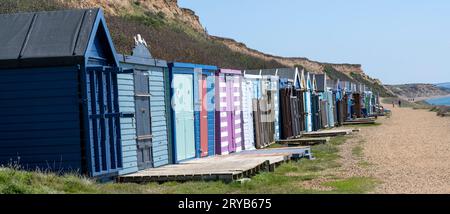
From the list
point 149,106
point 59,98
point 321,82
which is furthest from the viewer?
point 321,82

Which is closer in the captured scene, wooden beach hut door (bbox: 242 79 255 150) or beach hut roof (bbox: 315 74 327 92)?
wooden beach hut door (bbox: 242 79 255 150)

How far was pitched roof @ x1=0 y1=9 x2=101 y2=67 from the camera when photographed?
38.4ft

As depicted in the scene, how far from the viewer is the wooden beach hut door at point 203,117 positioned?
1708 centimetres

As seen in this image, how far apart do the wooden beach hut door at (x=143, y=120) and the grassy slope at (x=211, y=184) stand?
5.38 feet

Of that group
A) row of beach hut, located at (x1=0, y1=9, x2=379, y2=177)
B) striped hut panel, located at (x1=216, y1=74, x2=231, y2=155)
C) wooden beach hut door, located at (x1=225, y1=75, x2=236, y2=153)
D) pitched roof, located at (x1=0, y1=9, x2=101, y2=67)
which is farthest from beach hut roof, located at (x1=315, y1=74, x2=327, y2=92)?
pitched roof, located at (x1=0, y1=9, x2=101, y2=67)

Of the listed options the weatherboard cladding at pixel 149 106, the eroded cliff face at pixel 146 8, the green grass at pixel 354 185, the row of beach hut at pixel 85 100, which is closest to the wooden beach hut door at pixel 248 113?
the row of beach hut at pixel 85 100

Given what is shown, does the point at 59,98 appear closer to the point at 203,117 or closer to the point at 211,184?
the point at 211,184

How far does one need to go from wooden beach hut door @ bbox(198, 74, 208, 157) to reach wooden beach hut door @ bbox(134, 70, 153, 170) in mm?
2926

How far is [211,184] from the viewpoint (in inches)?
471

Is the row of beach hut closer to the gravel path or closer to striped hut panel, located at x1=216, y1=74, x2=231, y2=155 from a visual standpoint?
striped hut panel, located at x1=216, y1=74, x2=231, y2=155

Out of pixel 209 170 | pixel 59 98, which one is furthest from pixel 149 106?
pixel 59 98

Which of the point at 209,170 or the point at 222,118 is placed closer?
the point at 209,170

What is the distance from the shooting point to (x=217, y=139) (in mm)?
18266

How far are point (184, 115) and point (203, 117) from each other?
132 centimetres
